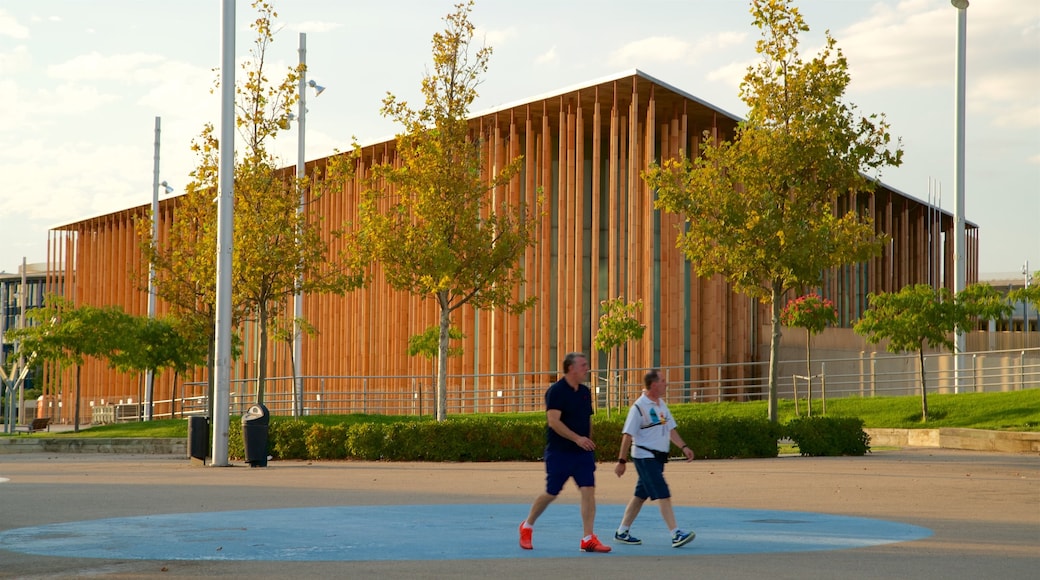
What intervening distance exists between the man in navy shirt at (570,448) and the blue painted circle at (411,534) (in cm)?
26

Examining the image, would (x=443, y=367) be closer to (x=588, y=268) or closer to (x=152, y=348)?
(x=588, y=268)

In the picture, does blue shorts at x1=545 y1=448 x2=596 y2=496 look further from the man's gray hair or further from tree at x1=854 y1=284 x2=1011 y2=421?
tree at x1=854 y1=284 x2=1011 y2=421

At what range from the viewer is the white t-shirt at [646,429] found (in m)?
10.6

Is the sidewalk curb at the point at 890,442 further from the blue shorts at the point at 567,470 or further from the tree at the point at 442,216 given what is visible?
the blue shorts at the point at 567,470

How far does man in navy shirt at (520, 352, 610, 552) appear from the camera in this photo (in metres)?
10.1

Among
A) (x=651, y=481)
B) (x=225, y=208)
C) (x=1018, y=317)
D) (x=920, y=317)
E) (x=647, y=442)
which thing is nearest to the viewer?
(x=651, y=481)

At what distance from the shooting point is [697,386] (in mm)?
45781

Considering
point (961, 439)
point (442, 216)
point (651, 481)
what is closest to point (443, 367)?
point (442, 216)

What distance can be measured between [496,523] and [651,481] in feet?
8.53

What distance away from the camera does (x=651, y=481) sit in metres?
10.5

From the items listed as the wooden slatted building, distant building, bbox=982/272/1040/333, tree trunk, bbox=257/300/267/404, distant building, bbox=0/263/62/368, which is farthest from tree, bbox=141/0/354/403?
distant building, bbox=0/263/62/368

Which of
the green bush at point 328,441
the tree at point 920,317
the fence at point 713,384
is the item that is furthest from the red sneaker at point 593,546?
the fence at point 713,384

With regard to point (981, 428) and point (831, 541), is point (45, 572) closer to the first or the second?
point (831, 541)

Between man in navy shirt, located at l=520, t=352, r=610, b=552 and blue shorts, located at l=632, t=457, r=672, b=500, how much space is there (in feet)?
1.81
